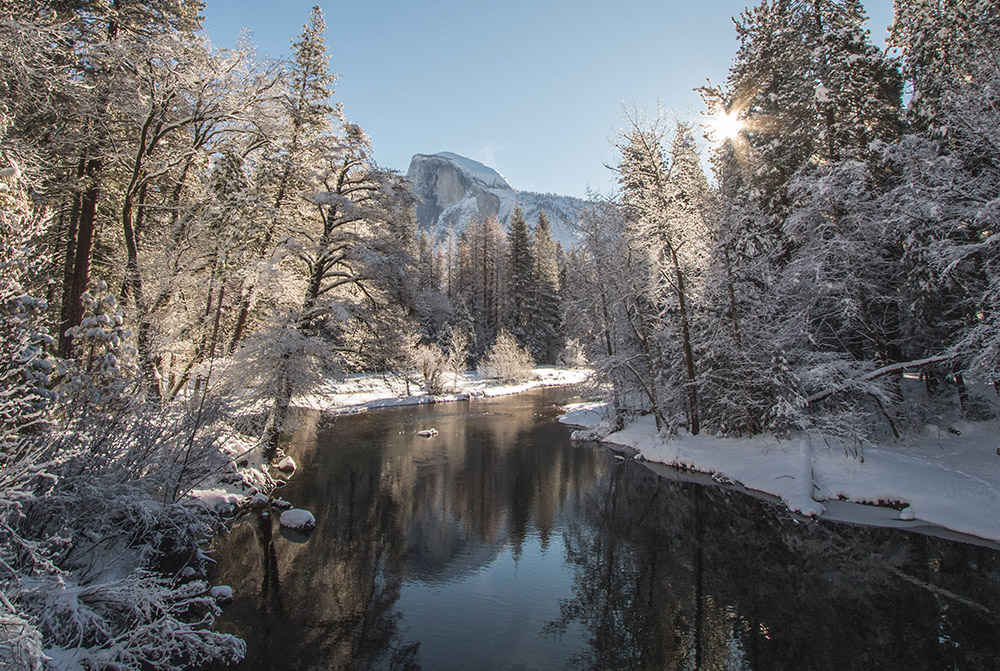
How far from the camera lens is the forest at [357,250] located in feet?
25.5

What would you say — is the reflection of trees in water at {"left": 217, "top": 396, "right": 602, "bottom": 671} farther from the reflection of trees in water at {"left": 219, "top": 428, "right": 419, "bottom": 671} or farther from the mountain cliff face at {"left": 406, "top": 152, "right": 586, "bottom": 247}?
the mountain cliff face at {"left": 406, "top": 152, "right": 586, "bottom": 247}

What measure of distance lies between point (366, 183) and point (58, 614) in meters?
13.5

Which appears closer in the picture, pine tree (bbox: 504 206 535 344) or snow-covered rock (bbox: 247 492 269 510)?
snow-covered rock (bbox: 247 492 269 510)

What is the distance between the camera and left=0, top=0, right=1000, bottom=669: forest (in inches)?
307

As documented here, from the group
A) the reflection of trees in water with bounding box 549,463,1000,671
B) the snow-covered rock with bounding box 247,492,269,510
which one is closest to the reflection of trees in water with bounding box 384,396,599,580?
the reflection of trees in water with bounding box 549,463,1000,671

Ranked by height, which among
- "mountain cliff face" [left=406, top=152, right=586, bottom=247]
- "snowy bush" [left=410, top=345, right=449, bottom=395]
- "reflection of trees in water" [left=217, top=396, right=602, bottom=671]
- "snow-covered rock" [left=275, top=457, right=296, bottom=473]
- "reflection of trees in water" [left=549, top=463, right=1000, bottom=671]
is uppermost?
"mountain cliff face" [left=406, top=152, right=586, bottom=247]

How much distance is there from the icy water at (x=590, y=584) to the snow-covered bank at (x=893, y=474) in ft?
2.90

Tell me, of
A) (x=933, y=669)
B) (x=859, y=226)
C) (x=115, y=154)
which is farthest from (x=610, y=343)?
(x=115, y=154)

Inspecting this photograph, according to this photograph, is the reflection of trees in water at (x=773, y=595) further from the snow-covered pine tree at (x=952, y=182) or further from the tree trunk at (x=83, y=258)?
the tree trunk at (x=83, y=258)

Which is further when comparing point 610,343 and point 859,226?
point 610,343

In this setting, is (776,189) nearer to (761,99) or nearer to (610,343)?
(761,99)

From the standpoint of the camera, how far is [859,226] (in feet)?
47.4

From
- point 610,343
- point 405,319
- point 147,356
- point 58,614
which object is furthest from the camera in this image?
point 610,343

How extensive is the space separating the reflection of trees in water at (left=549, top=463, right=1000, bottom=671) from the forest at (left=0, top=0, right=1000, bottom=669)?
438 centimetres
